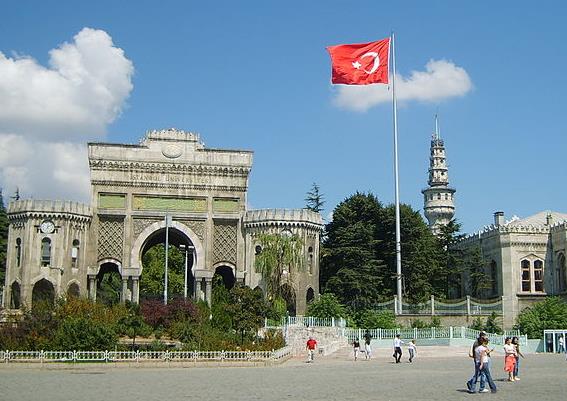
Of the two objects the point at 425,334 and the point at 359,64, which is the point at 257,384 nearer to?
the point at 425,334

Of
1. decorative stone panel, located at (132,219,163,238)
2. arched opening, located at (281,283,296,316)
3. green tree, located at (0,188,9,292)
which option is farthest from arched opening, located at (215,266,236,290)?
green tree, located at (0,188,9,292)

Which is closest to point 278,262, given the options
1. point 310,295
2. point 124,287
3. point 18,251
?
point 310,295

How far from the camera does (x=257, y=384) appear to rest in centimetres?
1945

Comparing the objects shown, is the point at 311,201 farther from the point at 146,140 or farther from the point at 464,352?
the point at 464,352

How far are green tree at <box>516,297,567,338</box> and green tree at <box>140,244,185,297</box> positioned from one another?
1257 inches

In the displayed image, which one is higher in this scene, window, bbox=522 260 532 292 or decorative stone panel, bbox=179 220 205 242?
decorative stone panel, bbox=179 220 205 242

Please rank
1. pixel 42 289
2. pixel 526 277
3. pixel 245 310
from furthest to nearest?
1. pixel 526 277
2. pixel 42 289
3. pixel 245 310

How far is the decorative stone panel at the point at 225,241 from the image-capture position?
172ft

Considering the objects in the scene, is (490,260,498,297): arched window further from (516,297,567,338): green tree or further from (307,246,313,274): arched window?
(307,246,313,274): arched window

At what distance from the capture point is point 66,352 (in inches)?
1081

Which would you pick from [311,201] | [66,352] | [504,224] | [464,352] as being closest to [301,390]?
[66,352]

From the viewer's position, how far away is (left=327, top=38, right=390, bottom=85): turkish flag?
4181cm

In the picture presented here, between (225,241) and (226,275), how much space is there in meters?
4.57

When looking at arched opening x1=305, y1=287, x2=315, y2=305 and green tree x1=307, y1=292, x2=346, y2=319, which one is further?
arched opening x1=305, y1=287, x2=315, y2=305
